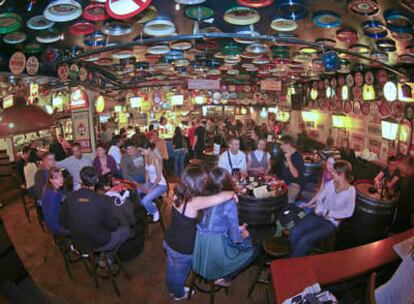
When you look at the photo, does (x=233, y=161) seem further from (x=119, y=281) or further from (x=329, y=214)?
(x=119, y=281)

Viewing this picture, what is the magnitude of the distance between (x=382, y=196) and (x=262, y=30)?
3.47m

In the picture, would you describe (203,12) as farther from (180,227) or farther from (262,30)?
(180,227)

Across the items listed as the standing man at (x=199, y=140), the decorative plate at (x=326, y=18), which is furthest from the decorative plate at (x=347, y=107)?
the decorative plate at (x=326, y=18)

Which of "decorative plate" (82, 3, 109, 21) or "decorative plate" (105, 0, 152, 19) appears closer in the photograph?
"decorative plate" (105, 0, 152, 19)

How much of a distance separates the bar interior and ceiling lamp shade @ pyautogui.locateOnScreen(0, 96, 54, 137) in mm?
13

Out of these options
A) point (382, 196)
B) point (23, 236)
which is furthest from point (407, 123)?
point (23, 236)

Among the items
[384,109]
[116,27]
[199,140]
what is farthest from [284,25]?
[199,140]

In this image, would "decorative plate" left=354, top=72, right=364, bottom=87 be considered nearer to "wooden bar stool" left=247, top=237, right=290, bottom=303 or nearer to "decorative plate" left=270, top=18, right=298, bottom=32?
"decorative plate" left=270, top=18, right=298, bottom=32

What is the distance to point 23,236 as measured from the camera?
600 cm

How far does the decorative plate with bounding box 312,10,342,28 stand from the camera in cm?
371

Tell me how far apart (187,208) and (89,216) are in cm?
127

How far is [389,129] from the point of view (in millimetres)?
8234

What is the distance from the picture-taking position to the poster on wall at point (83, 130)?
28.1 ft

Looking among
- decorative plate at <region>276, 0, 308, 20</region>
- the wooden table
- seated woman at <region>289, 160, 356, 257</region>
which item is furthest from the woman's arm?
decorative plate at <region>276, 0, 308, 20</region>
